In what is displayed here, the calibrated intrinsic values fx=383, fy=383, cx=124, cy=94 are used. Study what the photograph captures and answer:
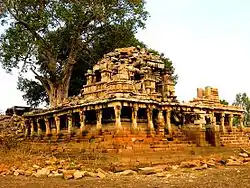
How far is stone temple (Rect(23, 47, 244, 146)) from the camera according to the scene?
59.9ft

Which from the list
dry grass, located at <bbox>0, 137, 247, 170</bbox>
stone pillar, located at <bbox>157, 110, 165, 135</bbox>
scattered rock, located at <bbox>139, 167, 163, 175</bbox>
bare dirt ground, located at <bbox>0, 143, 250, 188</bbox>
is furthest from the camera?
stone pillar, located at <bbox>157, 110, 165, 135</bbox>

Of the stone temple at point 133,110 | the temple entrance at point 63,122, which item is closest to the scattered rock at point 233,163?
the stone temple at point 133,110

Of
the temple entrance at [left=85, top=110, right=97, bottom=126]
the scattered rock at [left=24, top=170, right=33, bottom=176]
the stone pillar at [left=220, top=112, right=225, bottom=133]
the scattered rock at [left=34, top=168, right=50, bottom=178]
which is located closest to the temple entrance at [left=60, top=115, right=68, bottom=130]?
the temple entrance at [left=85, top=110, right=97, bottom=126]

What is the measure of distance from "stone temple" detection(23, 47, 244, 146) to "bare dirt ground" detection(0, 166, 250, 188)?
16.4 ft

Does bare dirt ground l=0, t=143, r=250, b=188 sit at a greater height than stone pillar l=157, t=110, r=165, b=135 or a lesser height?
lesser

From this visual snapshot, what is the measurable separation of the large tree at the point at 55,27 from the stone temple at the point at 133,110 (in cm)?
540

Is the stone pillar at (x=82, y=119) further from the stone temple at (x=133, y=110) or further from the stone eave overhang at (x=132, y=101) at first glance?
the stone eave overhang at (x=132, y=101)

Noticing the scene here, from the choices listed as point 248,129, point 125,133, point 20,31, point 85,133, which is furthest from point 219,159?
point 20,31

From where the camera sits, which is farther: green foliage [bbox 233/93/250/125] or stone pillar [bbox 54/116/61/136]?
green foliage [bbox 233/93/250/125]

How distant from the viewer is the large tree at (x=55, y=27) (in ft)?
89.3

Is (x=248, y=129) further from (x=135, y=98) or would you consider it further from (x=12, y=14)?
(x=12, y=14)

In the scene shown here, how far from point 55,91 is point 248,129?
13995mm

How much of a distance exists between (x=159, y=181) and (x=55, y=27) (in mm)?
19414

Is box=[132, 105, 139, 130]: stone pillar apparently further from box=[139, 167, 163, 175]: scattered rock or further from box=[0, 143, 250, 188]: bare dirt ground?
box=[139, 167, 163, 175]: scattered rock
